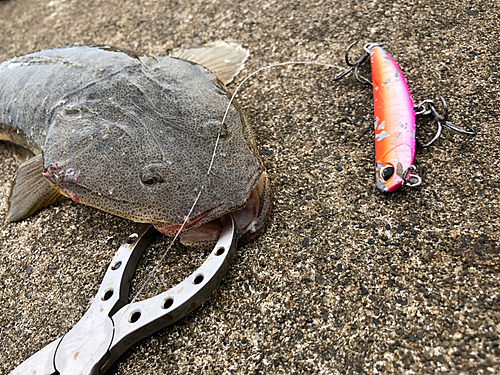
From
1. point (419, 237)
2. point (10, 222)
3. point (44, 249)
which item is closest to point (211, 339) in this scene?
point (419, 237)

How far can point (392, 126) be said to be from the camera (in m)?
2.00

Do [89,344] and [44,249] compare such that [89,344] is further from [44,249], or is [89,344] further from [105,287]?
[44,249]

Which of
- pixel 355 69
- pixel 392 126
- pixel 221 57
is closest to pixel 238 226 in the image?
pixel 392 126

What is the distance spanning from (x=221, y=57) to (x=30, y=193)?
1577 millimetres

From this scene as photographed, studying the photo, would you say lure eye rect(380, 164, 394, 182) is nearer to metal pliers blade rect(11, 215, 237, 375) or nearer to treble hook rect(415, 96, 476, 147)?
treble hook rect(415, 96, 476, 147)

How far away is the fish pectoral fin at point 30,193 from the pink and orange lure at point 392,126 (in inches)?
71.0

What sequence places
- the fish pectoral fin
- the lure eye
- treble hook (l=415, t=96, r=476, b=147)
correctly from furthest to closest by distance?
the fish pectoral fin → treble hook (l=415, t=96, r=476, b=147) → the lure eye

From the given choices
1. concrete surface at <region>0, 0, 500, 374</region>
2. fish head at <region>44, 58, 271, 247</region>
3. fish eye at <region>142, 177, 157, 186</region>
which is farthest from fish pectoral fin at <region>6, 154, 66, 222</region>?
fish eye at <region>142, 177, 157, 186</region>

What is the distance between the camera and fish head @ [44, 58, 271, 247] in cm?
176

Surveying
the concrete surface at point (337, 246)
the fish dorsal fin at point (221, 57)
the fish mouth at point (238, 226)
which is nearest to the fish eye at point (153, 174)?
the fish mouth at point (238, 226)

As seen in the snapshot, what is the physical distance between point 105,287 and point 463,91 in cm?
208

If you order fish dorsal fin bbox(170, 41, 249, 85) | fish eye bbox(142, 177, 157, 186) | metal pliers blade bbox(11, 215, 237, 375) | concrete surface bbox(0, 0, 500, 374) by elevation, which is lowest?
concrete surface bbox(0, 0, 500, 374)

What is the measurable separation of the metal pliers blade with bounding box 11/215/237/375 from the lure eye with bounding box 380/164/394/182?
0.75 metres

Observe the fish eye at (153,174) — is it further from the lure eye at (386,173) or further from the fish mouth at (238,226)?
the lure eye at (386,173)
